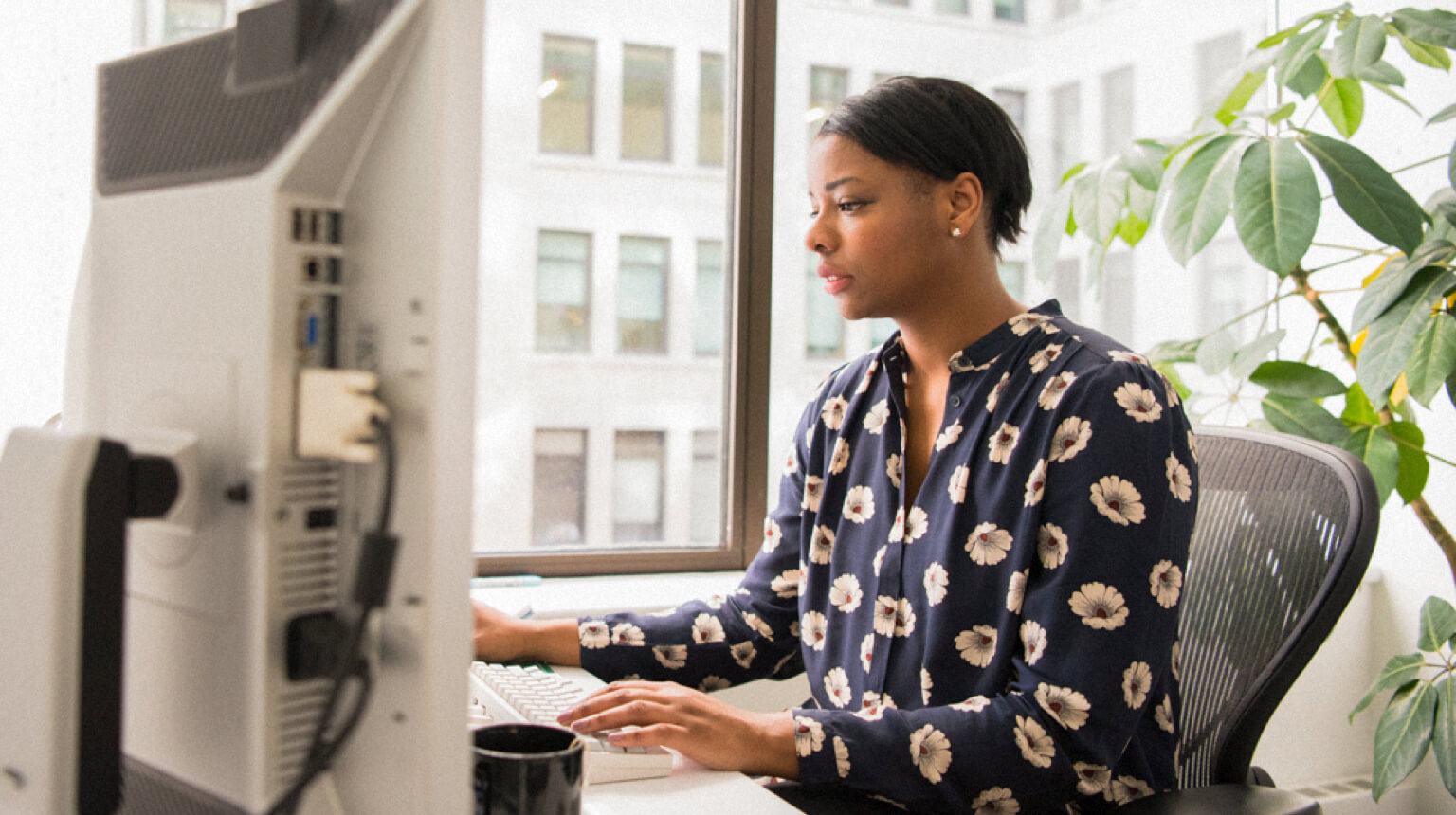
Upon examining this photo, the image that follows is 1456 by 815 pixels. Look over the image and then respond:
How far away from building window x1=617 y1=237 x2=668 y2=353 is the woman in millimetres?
966

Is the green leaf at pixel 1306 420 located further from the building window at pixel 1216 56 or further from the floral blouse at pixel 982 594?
the building window at pixel 1216 56

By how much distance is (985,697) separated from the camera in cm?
101

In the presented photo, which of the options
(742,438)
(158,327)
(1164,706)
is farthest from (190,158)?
(742,438)

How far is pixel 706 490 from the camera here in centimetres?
230

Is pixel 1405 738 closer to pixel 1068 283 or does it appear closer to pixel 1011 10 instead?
pixel 1068 283

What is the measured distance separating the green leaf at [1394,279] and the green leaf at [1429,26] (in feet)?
1.01

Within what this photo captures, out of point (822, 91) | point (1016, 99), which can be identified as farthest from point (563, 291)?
point (1016, 99)

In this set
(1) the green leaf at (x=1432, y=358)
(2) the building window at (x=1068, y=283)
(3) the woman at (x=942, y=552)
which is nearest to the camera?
(3) the woman at (x=942, y=552)

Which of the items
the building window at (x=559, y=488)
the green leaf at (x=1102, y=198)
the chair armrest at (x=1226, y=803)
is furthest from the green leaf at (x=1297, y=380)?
the building window at (x=559, y=488)

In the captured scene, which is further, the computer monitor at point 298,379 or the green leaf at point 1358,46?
the green leaf at point 1358,46

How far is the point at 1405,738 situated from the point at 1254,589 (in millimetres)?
1001

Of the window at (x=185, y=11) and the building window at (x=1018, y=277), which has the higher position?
the window at (x=185, y=11)

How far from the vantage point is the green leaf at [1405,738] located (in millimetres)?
1769

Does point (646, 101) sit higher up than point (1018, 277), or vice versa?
point (646, 101)
